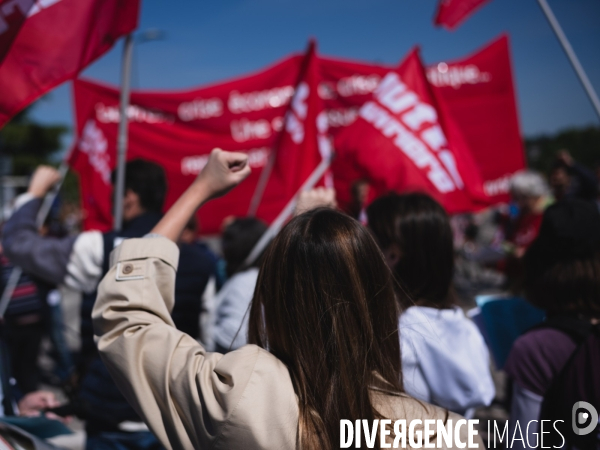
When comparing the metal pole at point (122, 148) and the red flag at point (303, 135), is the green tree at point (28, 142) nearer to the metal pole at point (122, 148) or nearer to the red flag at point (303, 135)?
the red flag at point (303, 135)

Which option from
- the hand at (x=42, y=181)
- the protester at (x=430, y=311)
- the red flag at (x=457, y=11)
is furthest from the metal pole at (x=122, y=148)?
the red flag at (x=457, y=11)

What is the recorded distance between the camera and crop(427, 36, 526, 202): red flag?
438 cm

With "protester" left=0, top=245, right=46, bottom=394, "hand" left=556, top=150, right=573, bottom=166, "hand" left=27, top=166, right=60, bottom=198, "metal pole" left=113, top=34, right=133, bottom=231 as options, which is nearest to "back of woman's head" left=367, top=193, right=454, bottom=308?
"metal pole" left=113, top=34, right=133, bottom=231

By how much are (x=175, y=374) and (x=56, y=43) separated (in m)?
1.68

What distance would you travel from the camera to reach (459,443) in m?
1.04

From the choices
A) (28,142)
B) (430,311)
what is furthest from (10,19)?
(28,142)

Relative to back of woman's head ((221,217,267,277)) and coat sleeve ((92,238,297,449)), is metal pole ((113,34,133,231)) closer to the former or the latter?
back of woman's head ((221,217,267,277))

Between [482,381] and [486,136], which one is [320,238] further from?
[486,136]

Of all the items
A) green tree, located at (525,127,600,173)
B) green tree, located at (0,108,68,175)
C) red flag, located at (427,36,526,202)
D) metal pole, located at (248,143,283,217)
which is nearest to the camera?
metal pole, located at (248,143,283,217)

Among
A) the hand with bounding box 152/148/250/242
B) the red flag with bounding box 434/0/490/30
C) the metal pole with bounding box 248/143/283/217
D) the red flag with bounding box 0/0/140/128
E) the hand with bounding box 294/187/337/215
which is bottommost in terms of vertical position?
the hand with bounding box 294/187/337/215

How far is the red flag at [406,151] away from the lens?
10.3ft

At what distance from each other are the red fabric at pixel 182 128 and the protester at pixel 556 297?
8.21ft

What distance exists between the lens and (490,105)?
14.8 ft

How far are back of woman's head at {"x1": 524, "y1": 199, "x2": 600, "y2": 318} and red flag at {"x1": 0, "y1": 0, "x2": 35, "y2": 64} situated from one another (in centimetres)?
206
